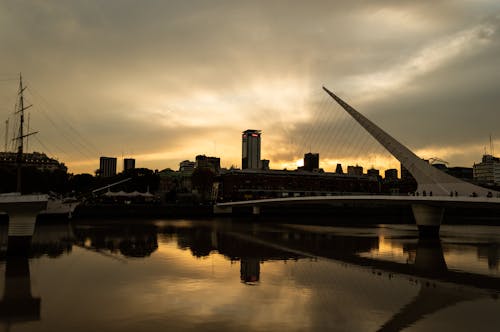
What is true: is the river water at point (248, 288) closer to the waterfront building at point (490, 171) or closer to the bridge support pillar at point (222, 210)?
the bridge support pillar at point (222, 210)

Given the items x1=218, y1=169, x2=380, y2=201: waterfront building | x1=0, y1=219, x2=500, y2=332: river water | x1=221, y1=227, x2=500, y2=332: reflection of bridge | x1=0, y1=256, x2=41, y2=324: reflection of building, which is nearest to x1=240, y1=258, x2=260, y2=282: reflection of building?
x1=0, y1=219, x2=500, y2=332: river water

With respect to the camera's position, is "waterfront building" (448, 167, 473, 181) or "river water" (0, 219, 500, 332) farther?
"waterfront building" (448, 167, 473, 181)

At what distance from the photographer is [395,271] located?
74.2ft

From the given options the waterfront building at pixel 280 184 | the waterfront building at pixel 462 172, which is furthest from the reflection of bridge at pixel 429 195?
the waterfront building at pixel 462 172

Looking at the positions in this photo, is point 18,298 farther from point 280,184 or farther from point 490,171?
point 490,171

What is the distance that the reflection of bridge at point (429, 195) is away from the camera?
32.0 m

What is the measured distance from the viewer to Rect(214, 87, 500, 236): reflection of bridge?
32.0 meters

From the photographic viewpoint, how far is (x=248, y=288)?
58.0 ft

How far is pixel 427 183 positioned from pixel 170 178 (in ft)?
471

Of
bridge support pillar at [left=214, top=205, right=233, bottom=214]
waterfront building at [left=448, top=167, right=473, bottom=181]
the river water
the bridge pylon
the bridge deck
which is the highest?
waterfront building at [left=448, top=167, right=473, bottom=181]

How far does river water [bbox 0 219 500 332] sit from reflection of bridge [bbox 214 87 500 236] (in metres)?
3.76

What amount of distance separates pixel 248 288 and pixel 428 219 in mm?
27846

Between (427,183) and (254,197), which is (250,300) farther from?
(254,197)

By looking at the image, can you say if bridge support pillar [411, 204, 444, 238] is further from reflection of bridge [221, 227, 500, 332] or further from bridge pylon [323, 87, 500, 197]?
reflection of bridge [221, 227, 500, 332]
